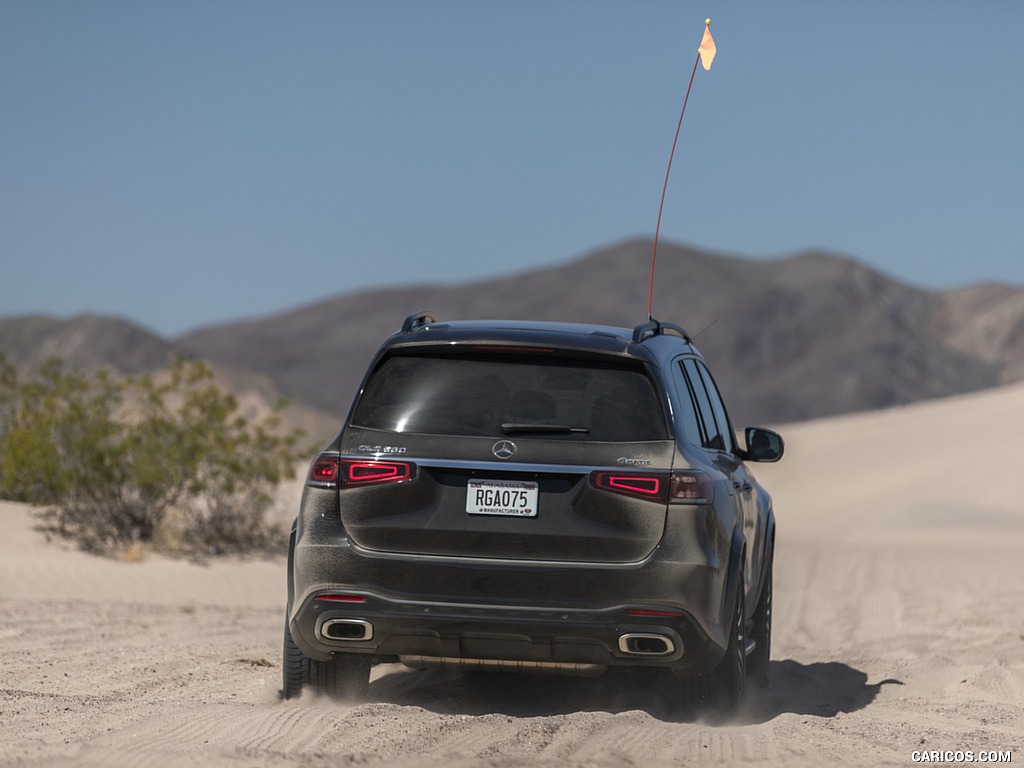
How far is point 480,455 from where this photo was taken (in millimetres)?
6793

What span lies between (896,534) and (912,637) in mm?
16035

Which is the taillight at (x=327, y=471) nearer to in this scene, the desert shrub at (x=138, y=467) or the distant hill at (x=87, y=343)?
the desert shrub at (x=138, y=467)

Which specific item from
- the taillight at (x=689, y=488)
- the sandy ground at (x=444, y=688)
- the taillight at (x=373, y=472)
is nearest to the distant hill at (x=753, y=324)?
the sandy ground at (x=444, y=688)

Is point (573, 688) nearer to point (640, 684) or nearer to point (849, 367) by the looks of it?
point (640, 684)

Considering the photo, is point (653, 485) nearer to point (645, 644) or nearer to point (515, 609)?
Answer: point (645, 644)

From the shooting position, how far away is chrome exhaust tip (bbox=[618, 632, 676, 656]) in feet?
22.2

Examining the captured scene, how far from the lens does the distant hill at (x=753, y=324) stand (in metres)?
134

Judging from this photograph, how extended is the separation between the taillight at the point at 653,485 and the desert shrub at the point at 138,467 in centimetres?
1242

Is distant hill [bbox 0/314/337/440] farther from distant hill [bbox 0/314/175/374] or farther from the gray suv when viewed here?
the gray suv

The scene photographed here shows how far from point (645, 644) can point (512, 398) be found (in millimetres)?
1231

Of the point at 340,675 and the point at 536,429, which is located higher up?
the point at 536,429

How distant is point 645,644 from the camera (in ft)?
22.3

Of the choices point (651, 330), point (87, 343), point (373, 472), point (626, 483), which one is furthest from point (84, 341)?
point (626, 483)

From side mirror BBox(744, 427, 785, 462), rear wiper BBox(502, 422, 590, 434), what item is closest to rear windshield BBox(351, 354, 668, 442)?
rear wiper BBox(502, 422, 590, 434)
